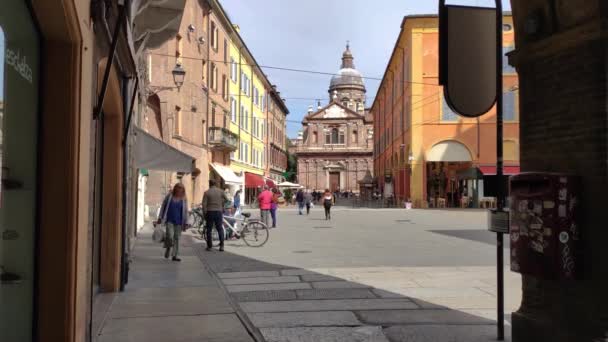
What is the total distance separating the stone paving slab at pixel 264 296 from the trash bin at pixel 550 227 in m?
3.74

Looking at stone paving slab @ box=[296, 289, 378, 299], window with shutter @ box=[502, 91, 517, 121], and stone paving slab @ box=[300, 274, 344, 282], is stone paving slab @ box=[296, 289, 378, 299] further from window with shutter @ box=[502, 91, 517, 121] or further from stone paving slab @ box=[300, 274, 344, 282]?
window with shutter @ box=[502, 91, 517, 121]

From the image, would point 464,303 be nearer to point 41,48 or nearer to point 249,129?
point 41,48

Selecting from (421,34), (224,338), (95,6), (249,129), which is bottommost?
(224,338)

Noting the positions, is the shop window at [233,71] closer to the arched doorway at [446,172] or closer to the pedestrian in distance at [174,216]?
the arched doorway at [446,172]

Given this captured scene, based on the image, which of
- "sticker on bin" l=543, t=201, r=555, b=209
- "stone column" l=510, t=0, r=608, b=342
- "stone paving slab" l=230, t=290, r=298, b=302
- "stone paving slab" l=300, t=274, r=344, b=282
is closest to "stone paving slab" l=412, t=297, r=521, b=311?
"stone paving slab" l=230, t=290, r=298, b=302

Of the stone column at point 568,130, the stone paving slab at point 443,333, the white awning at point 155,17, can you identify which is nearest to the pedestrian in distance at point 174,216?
the white awning at point 155,17

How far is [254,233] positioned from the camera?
15180 millimetres

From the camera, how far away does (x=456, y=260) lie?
1178cm

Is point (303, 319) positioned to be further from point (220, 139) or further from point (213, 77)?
point (213, 77)

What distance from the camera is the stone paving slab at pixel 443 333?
564 centimetres

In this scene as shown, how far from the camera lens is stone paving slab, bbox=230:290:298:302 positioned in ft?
25.6

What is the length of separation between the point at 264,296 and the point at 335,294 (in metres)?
0.96

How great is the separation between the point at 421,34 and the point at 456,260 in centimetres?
3116

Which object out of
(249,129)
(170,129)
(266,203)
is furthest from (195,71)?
(249,129)
